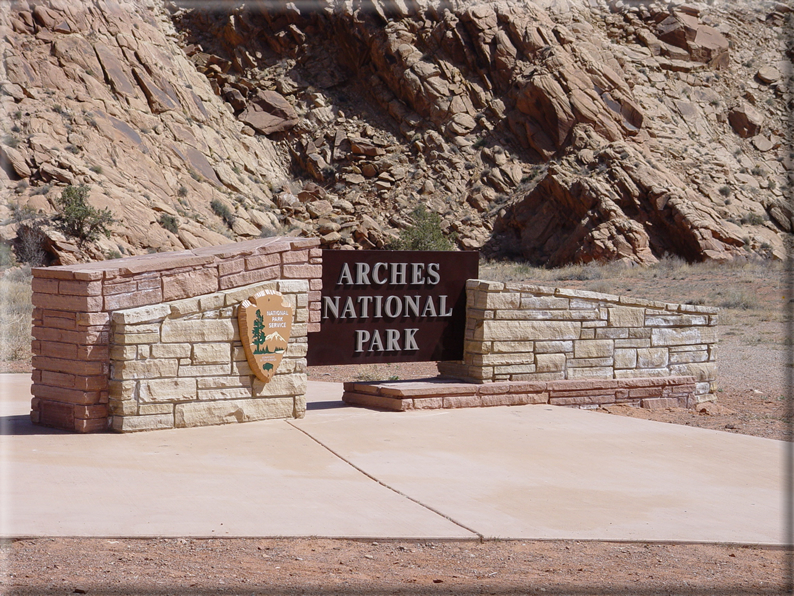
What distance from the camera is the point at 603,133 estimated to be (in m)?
41.4

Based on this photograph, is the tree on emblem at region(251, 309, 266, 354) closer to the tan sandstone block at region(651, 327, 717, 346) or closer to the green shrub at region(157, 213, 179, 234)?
the tan sandstone block at region(651, 327, 717, 346)

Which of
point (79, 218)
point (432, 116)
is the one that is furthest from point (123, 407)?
point (432, 116)

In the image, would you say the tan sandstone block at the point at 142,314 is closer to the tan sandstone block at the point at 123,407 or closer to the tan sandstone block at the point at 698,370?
the tan sandstone block at the point at 123,407

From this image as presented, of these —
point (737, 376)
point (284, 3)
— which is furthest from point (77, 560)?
point (284, 3)

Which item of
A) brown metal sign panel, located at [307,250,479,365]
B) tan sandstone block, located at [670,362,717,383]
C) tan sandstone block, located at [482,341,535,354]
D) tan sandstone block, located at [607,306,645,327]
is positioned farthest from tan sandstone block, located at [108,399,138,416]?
tan sandstone block, located at [670,362,717,383]

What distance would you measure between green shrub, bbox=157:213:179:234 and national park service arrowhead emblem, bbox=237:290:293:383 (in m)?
21.8

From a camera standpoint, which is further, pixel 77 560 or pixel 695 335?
pixel 695 335

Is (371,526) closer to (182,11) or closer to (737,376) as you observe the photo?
(737,376)

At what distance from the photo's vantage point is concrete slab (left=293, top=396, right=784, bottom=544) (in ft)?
19.5

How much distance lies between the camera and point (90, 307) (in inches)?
301

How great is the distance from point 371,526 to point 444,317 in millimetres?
5018

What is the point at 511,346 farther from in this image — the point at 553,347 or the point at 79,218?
the point at 79,218

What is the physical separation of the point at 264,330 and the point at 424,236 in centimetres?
2717

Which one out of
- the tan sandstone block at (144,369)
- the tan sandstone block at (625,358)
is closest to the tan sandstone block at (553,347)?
the tan sandstone block at (625,358)
